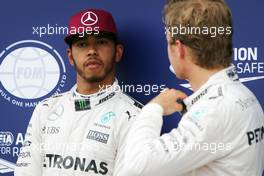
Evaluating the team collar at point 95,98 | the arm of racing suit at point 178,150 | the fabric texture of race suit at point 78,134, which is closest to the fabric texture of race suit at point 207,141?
the arm of racing suit at point 178,150

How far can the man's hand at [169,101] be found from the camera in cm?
168

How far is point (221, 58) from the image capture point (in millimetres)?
1627

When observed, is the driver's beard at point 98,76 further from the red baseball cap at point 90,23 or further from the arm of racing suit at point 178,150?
the arm of racing suit at point 178,150

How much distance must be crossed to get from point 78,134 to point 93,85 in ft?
0.75

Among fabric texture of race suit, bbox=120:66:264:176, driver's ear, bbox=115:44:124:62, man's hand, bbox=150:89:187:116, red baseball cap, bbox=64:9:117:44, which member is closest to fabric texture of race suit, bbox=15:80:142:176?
driver's ear, bbox=115:44:124:62

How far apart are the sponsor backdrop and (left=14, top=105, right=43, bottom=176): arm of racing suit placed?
21 centimetres

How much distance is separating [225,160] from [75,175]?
837 mm

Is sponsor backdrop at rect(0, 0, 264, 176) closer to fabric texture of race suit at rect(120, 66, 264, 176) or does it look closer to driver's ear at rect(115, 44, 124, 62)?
driver's ear at rect(115, 44, 124, 62)

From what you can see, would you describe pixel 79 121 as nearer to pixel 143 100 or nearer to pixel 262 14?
pixel 143 100

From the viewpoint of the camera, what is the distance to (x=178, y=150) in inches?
58.8

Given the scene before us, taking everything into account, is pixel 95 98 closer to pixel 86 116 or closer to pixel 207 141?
pixel 86 116

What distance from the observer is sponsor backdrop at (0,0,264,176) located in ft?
8.11

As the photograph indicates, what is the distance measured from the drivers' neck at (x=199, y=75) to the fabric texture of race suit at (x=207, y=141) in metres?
0.02

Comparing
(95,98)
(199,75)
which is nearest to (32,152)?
(95,98)
